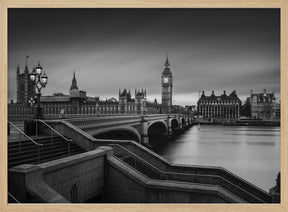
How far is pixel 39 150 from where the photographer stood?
18.5 ft

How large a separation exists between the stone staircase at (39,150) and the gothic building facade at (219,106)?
104m

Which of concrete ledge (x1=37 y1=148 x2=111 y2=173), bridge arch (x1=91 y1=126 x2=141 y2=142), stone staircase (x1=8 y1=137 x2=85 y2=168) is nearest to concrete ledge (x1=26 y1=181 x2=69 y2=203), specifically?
concrete ledge (x1=37 y1=148 x2=111 y2=173)

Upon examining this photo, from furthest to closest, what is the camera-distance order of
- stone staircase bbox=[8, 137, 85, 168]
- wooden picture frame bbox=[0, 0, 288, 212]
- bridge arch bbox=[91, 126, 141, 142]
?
1. bridge arch bbox=[91, 126, 141, 142]
2. stone staircase bbox=[8, 137, 85, 168]
3. wooden picture frame bbox=[0, 0, 288, 212]

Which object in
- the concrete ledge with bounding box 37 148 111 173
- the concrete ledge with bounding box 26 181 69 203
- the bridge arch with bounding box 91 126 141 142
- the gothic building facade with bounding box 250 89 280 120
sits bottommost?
the bridge arch with bounding box 91 126 141 142

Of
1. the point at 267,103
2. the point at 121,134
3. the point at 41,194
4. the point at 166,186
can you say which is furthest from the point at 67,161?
the point at 267,103

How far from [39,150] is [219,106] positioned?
363 feet

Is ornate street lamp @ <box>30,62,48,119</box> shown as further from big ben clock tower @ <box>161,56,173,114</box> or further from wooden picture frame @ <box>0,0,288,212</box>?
big ben clock tower @ <box>161,56,173,114</box>

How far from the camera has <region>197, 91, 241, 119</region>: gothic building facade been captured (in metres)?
106

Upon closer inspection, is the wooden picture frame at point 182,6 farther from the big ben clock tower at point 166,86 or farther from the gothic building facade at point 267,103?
the big ben clock tower at point 166,86

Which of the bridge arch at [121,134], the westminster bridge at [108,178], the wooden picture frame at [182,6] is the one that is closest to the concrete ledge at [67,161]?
the westminster bridge at [108,178]

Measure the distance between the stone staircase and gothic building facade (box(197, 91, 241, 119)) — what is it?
104110mm

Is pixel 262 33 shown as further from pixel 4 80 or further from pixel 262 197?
pixel 4 80

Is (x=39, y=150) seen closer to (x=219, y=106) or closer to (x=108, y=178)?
(x=108, y=178)

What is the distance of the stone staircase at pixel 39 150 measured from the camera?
5801 millimetres
